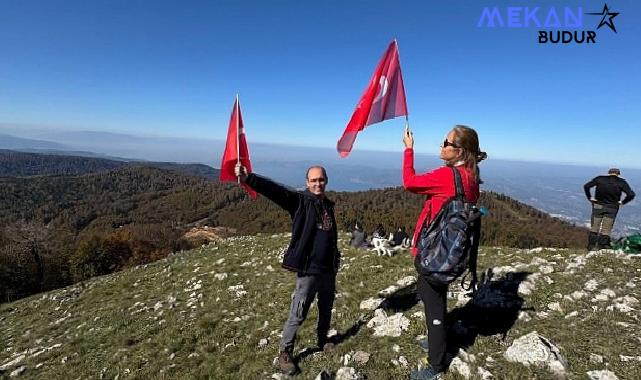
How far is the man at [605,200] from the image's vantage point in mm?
11191

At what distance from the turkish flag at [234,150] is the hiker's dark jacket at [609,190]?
36.3 feet

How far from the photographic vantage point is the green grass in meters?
5.80

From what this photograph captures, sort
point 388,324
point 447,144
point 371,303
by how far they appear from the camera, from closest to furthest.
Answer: point 447,144 < point 388,324 < point 371,303

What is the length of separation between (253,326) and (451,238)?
6033 mm

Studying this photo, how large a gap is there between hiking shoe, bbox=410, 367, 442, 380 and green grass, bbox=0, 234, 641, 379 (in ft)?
0.52

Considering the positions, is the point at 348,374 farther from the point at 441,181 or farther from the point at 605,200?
the point at 605,200

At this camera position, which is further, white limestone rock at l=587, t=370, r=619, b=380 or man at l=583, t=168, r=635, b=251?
man at l=583, t=168, r=635, b=251

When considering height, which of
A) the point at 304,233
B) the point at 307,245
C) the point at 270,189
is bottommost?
the point at 307,245

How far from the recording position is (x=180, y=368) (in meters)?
7.12

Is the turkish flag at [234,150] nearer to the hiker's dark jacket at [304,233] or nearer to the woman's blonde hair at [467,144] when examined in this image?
the hiker's dark jacket at [304,233]

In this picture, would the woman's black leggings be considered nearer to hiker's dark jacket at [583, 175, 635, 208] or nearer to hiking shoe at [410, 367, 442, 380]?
hiking shoe at [410, 367, 442, 380]

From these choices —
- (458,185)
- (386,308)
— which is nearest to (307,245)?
(458,185)

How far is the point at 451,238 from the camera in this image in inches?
175

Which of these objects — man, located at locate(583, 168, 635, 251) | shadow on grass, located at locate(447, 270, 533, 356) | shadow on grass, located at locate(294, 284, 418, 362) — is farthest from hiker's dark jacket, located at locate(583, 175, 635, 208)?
shadow on grass, located at locate(294, 284, 418, 362)
